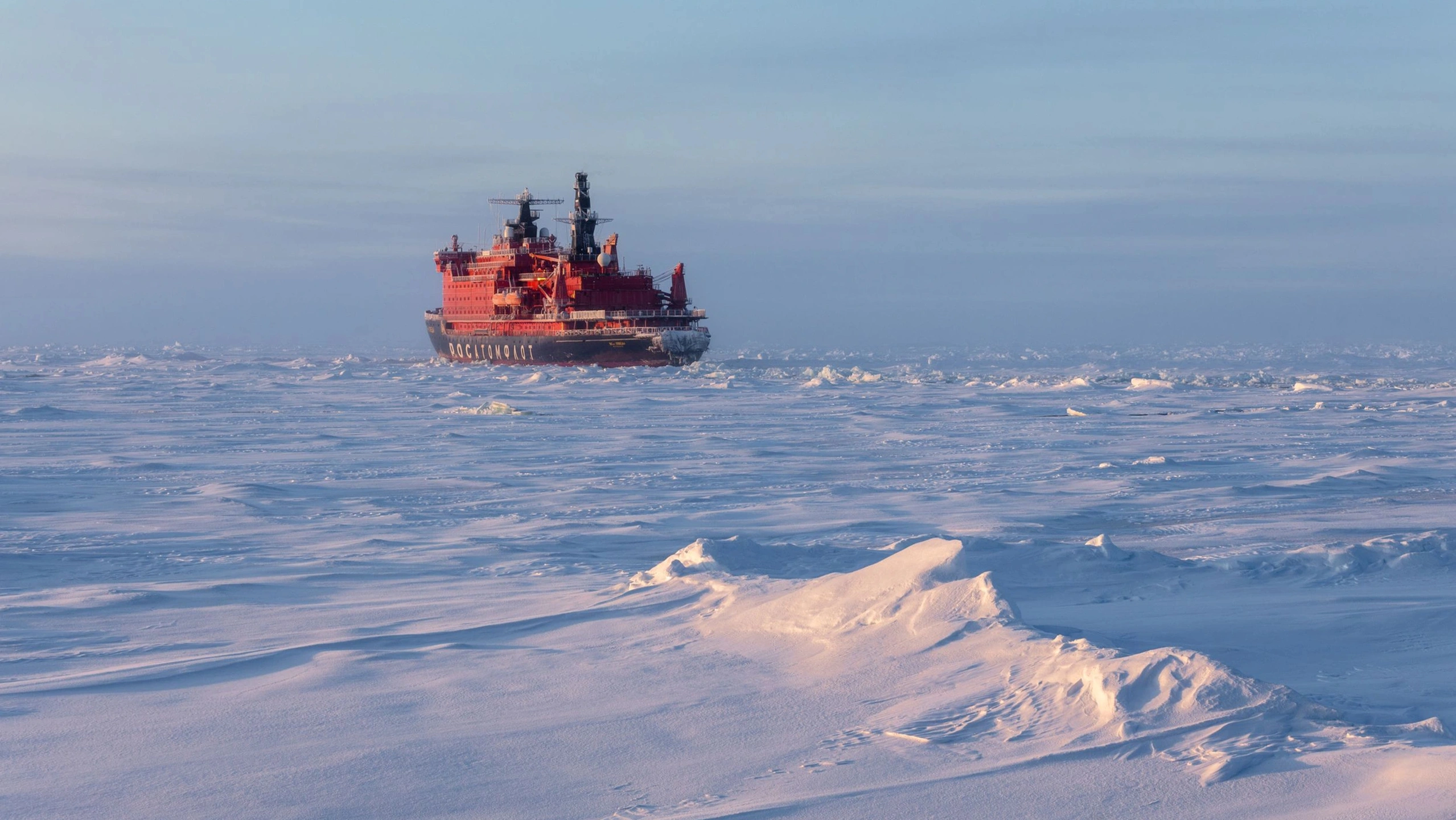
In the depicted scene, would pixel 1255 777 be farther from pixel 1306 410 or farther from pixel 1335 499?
pixel 1306 410

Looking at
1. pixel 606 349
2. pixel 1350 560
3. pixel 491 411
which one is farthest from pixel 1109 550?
pixel 606 349

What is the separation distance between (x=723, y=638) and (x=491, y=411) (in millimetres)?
17560

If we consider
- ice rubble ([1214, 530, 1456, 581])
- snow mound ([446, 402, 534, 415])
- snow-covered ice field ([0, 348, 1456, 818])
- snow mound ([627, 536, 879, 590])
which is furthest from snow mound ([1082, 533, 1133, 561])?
snow mound ([446, 402, 534, 415])

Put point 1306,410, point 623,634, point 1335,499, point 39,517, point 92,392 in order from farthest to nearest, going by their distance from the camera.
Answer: point 92,392
point 1306,410
point 1335,499
point 39,517
point 623,634

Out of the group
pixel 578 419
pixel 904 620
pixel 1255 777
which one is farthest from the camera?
pixel 578 419

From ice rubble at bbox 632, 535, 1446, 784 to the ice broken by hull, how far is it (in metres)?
42.5

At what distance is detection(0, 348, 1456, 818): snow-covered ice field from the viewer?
3.22 metres

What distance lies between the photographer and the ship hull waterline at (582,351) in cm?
4778

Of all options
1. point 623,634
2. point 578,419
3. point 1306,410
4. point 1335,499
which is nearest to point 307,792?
point 623,634

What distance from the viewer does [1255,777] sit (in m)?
3.16

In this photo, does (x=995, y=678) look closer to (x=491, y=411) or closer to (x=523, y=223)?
(x=491, y=411)

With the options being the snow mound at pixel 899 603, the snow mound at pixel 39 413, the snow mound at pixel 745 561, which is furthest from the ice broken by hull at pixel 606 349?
the snow mound at pixel 899 603

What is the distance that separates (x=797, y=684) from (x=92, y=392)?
27.9 metres

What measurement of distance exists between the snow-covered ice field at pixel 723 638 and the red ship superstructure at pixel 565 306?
35.5 meters
